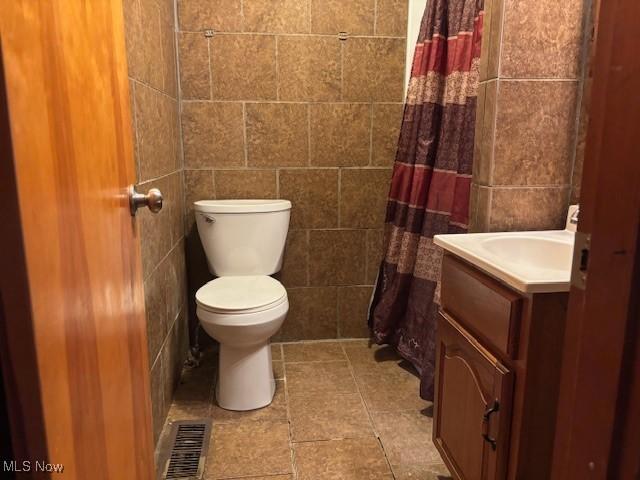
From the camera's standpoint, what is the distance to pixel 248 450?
5.87 ft

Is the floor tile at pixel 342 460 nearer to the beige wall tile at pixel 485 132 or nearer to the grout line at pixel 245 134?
the beige wall tile at pixel 485 132

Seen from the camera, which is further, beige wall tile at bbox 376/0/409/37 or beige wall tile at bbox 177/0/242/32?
beige wall tile at bbox 376/0/409/37

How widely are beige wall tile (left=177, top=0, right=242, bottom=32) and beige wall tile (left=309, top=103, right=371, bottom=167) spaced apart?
0.55 m

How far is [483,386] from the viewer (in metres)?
1.22

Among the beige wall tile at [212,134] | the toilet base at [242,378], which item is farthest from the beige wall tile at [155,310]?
the beige wall tile at [212,134]

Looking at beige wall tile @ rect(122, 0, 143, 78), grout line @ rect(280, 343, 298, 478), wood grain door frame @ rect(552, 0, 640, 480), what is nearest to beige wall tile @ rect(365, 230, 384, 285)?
grout line @ rect(280, 343, 298, 478)

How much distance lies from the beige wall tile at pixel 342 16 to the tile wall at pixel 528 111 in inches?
37.9

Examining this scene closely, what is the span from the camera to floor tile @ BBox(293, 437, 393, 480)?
1.66 m

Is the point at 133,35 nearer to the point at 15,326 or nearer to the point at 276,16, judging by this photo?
the point at 276,16

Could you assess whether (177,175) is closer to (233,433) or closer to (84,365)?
(233,433)

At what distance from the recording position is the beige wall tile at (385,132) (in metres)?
2.50

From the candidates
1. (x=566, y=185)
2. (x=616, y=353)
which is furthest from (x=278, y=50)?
(x=616, y=353)

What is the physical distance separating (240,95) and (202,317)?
112cm

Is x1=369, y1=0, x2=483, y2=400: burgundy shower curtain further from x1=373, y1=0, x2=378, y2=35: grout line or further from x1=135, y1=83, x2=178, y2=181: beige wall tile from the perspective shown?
x1=135, y1=83, x2=178, y2=181: beige wall tile
